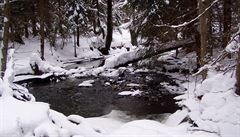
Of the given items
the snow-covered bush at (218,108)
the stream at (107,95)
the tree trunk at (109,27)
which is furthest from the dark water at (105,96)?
the tree trunk at (109,27)

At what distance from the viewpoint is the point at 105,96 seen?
50.1 feet

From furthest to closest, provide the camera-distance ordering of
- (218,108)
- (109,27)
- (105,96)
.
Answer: (109,27)
(105,96)
(218,108)

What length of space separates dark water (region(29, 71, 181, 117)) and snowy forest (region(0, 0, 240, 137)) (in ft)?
0.13

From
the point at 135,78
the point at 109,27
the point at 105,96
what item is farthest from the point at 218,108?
the point at 109,27

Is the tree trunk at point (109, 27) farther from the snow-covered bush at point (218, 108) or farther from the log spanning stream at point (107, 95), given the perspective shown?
the snow-covered bush at point (218, 108)

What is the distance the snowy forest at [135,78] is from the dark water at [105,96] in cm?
4

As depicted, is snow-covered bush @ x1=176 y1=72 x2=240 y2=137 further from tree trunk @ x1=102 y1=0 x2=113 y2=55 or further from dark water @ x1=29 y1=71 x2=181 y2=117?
tree trunk @ x1=102 y1=0 x2=113 y2=55

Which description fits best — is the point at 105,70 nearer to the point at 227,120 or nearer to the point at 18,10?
the point at 18,10

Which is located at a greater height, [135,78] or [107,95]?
[135,78]

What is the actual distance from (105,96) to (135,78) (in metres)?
3.85

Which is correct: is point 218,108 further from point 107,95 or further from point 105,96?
point 107,95

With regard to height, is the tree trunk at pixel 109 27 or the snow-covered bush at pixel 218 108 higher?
the tree trunk at pixel 109 27

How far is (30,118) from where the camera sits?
17.6 feet

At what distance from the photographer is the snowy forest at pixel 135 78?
6160mm
